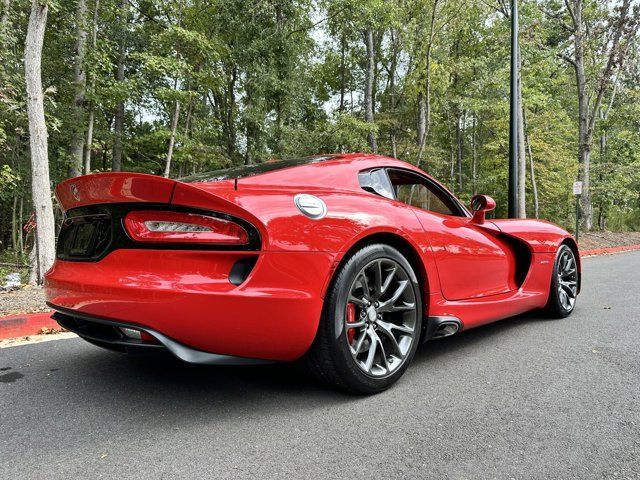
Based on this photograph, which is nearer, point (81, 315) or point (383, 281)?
point (81, 315)

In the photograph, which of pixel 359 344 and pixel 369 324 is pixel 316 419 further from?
pixel 369 324

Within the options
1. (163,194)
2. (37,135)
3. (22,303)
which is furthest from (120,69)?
(163,194)

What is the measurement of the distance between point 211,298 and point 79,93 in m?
12.5

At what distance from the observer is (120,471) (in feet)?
4.70

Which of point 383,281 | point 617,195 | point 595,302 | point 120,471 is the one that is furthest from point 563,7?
point 120,471

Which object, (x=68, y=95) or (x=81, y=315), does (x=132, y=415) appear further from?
(x=68, y=95)

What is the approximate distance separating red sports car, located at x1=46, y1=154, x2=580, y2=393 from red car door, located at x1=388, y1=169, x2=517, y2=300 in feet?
0.11

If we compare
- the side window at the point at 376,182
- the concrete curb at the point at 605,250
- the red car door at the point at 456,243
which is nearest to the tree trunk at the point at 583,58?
the concrete curb at the point at 605,250

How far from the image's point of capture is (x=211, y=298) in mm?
1649

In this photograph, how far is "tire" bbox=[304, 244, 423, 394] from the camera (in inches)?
75.8

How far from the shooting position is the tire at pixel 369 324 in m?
1.92

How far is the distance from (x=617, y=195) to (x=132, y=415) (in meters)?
23.6

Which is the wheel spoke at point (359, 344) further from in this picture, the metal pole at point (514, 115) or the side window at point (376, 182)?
the metal pole at point (514, 115)

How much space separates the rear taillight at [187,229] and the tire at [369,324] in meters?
0.53
